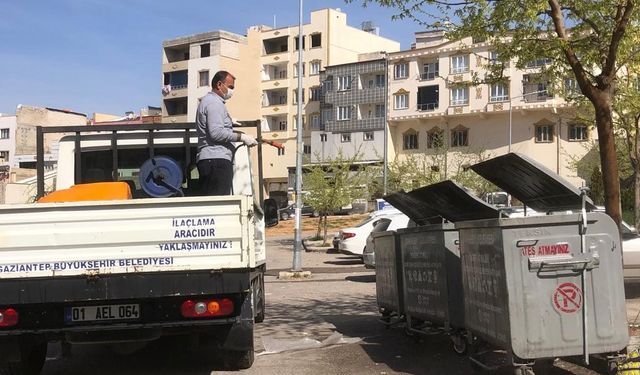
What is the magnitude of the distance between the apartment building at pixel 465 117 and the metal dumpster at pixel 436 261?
46989 mm

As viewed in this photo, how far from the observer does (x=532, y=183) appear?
20.1 ft

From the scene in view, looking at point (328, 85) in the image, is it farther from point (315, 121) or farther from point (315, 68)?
point (315, 121)

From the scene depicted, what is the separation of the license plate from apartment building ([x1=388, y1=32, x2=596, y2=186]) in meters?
50.0

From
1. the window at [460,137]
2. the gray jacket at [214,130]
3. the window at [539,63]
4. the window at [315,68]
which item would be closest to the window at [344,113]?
the window at [315,68]

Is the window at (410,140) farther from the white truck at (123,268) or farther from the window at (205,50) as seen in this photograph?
the white truck at (123,268)

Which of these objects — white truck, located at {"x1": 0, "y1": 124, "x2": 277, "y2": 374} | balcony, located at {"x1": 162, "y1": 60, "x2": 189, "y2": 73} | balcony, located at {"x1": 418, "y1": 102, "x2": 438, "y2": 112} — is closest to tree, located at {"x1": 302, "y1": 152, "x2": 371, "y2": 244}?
balcony, located at {"x1": 418, "y1": 102, "x2": 438, "y2": 112}

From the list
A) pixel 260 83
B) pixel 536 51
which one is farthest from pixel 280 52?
pixel 536 51

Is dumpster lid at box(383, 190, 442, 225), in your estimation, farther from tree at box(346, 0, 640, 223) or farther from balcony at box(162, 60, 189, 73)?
balcony at box(162, 60, 189, 73)

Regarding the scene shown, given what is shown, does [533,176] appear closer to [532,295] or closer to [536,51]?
[532,295]

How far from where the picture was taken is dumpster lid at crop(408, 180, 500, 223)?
6593 mm

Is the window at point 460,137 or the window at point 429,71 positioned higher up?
the window at point 429,71

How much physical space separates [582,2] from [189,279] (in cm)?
551

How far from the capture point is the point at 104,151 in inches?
319

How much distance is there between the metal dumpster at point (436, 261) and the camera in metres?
6.98
